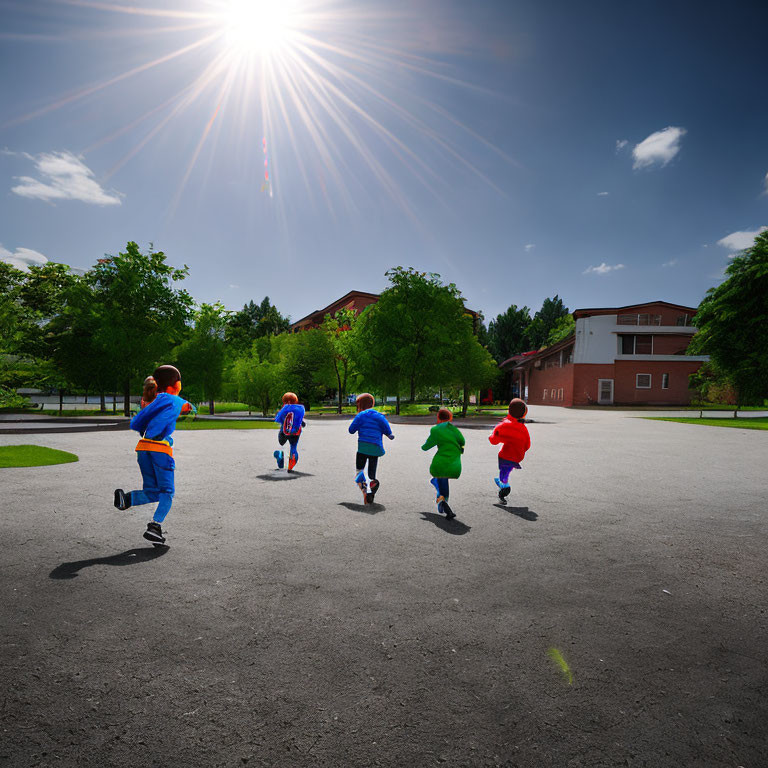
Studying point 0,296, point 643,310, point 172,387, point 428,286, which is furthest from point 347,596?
point 643,310

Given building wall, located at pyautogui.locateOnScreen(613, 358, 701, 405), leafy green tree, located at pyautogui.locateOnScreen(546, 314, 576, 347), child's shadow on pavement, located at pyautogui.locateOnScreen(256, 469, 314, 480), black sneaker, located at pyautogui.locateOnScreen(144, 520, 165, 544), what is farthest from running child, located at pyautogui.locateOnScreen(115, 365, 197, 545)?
leafy green tree, located at pyautogui.locateOnScreen(546, 314, 576, 347)

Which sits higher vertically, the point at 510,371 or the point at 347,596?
the point at 510,371

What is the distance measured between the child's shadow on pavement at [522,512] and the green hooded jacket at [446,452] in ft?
3.20

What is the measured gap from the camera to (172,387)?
540 centimetres

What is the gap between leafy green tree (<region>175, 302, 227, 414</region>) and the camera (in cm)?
3147

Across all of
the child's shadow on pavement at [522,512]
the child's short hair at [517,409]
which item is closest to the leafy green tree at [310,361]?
the child's short hair at [517,409]

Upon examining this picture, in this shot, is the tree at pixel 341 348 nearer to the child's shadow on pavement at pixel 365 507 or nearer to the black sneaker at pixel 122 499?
the child's shadow on pavement at pixel 365 507

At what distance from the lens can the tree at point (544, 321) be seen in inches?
3563

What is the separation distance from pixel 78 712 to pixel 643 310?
5685cm

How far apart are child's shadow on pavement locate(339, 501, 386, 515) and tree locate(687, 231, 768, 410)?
31252 millimetres

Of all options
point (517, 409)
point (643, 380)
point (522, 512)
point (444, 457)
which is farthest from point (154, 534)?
point (643, 380)

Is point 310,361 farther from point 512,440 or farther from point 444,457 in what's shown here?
point 444,457

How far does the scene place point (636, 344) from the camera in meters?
A: 49.4

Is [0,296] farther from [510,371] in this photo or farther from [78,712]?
[510,371]
